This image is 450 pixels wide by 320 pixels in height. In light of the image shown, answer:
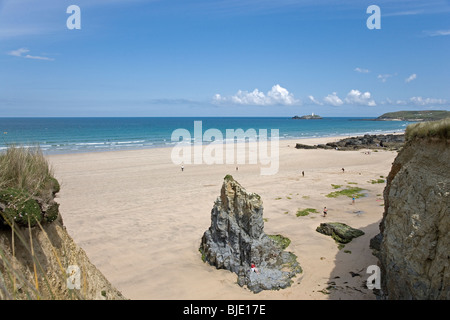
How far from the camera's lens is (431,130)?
24.0 ft

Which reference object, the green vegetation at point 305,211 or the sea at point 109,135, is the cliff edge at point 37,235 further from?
the green vegetation at point 305,211

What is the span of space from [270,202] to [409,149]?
11.5 meters

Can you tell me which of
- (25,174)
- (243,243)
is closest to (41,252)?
(25,174)

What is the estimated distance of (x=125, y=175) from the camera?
30.2 meters

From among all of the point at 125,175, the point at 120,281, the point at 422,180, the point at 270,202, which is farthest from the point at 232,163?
the point at 422,180

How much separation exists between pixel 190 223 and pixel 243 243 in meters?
5.79

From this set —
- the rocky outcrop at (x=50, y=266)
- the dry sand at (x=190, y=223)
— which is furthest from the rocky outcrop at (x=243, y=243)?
the rocky outcrop at (x=50, y=266)

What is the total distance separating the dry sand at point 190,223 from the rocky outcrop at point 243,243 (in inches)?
15.2

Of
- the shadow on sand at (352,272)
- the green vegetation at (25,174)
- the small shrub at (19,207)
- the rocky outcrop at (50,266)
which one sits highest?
the green vegetation at (25,174)

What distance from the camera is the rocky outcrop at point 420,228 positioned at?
6148mm

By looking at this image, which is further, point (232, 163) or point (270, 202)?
point (232, 163)

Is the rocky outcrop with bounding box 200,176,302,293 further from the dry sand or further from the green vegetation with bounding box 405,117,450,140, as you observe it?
the green vegetation with bounding box 405,117,450,140

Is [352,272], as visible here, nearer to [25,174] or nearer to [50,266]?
[50,266]
